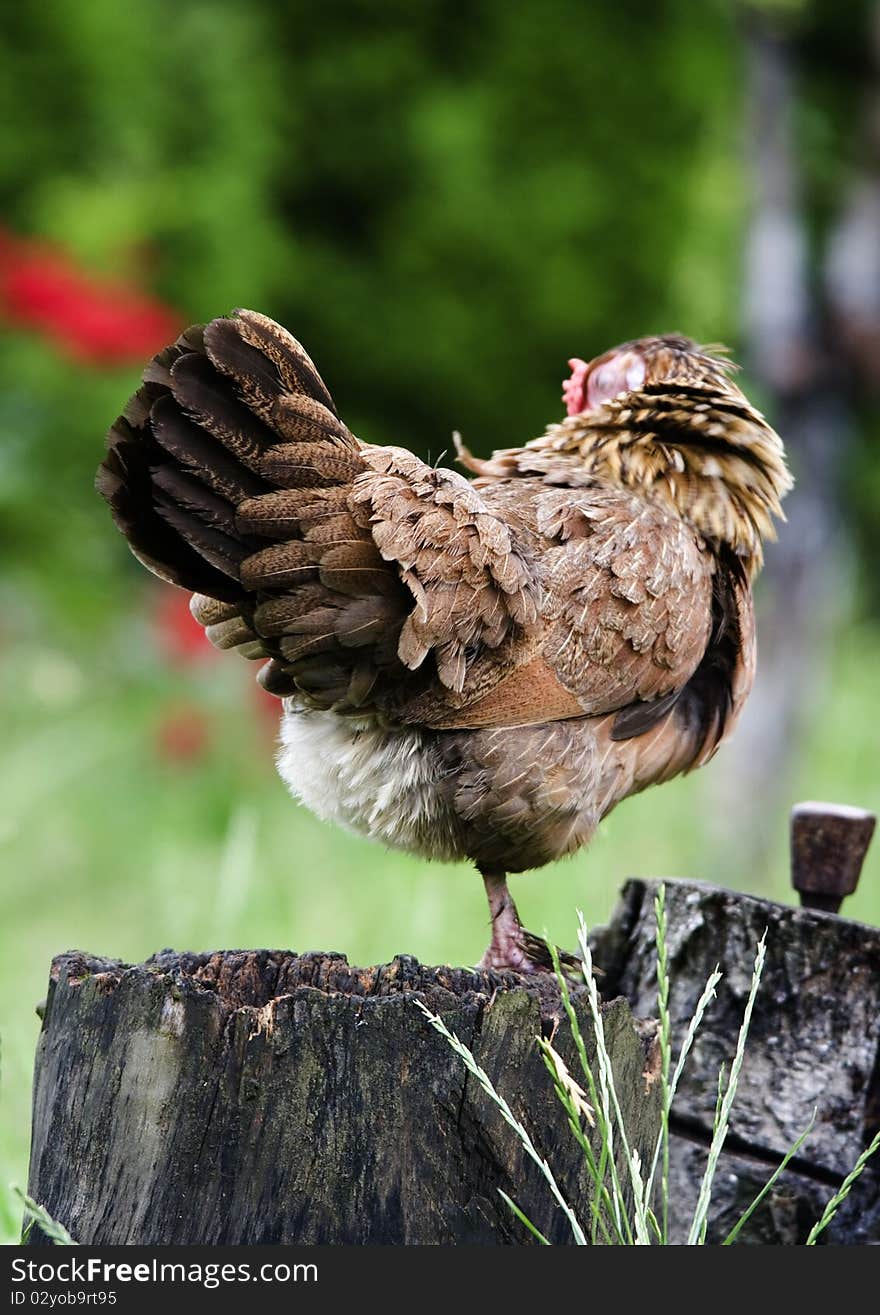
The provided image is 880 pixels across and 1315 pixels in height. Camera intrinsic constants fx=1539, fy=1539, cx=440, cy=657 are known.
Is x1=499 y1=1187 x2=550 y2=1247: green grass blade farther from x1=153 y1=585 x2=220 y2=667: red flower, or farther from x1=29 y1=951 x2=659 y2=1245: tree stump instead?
x1=153 y1=585 x2=220 y2=667: red flower

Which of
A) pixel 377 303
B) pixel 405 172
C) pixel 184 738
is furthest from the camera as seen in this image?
pixel 377 303

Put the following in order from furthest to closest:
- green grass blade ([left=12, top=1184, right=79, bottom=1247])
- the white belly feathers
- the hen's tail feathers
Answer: the white belly feathers, the hen's tail feathers, green grass blade ([left=12, top=1184, right=79, bottom=1247])

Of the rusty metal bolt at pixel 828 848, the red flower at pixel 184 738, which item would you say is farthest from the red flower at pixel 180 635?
the rusty metal bolt at pixel 828 848

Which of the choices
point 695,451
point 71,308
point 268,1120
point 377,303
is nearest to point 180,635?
point 71,308

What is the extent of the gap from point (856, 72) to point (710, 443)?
5881 millimetres

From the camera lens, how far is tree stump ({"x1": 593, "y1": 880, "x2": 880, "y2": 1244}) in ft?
8.82

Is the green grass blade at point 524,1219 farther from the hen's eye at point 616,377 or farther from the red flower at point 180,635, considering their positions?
the red flower at point 180,635

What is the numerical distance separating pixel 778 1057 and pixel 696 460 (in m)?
1.24

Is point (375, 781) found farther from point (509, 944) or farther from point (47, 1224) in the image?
point (47, 1224)

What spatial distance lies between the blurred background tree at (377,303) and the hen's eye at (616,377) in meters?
1.37

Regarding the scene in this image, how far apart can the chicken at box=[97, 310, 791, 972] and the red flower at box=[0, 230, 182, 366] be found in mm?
5624

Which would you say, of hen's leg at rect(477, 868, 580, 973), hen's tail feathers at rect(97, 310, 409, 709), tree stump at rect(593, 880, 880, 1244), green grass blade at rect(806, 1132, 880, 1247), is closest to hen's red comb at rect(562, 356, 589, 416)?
hen's tail feathers at rect(97, 310, 409, 709)

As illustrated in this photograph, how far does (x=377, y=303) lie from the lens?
11.0 metres

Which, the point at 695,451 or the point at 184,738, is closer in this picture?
the point at 695,451
